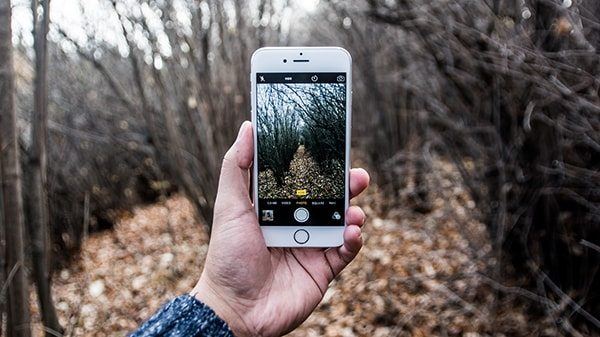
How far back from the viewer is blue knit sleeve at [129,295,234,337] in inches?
61.9

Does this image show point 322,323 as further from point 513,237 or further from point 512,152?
point 512,152

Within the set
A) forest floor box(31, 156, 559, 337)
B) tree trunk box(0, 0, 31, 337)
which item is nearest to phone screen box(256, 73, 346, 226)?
tree trunk box(0, 0, 31, 337)

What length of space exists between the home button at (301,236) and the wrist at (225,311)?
13.7 inches

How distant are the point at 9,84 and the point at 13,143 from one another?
245 mm

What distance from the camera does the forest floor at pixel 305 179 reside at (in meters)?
2.04

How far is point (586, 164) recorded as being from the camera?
10.5 feet

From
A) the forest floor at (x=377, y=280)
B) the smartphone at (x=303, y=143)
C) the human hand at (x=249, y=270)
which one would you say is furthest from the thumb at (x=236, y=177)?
the forest floor at (x=377, y=280)

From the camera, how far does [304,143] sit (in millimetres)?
2027

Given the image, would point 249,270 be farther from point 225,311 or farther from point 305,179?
point 305,179

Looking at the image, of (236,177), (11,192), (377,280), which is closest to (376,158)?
(377,280)

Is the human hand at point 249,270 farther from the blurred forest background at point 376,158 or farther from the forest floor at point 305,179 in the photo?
the blurred forest background at point 376,158

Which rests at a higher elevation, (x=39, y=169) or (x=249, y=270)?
(x=39, y=169)

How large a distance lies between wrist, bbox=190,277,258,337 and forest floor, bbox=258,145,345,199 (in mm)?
417

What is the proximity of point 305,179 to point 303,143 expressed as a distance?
0.13m
